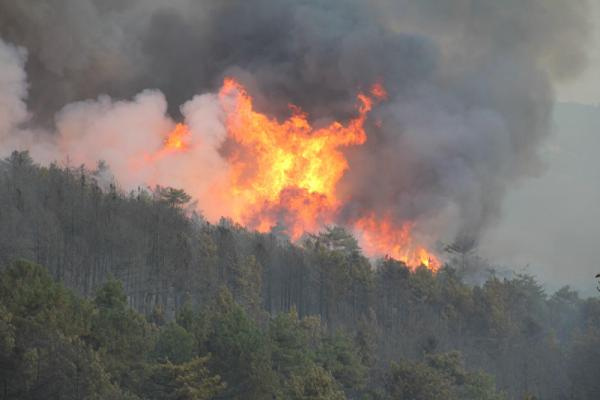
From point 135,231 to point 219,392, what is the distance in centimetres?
2855

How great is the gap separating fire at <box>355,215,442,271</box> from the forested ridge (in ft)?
20.4

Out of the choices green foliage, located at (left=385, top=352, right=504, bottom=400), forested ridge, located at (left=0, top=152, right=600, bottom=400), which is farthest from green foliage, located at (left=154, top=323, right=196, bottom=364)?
green foliage, located at (left=385, top=352, right=504, bottom=400)

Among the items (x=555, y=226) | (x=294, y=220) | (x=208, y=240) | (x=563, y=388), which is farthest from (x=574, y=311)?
(x=555, y=226)

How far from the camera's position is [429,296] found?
80.4m

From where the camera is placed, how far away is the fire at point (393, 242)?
99312 mm

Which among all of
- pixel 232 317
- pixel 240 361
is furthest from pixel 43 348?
pixel 232 317

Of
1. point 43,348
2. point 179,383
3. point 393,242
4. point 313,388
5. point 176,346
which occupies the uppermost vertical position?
point 393,242

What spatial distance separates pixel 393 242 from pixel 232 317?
6340cm

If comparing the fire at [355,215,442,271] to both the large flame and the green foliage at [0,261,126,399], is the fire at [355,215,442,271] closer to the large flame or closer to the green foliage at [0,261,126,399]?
the large flame

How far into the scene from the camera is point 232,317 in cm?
3978

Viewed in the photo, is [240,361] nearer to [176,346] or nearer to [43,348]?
[176,346]

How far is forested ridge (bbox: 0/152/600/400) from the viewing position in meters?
30.8

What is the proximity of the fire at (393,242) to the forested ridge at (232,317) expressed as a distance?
6218mm

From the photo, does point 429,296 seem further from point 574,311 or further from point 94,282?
point 94,282
